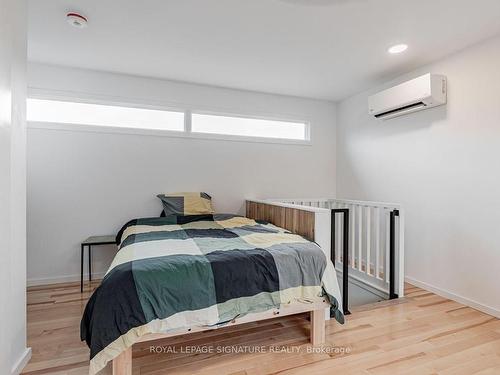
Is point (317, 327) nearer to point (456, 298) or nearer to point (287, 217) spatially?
point (287, 217)

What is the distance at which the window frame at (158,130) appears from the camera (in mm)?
2977

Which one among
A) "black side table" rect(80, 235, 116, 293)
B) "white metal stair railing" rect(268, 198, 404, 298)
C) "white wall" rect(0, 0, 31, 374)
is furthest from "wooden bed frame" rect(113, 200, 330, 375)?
"black side table" rect(80, 235, 116, 293)

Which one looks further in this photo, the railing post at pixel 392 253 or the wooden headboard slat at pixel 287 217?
the railing post at pixel 392 253

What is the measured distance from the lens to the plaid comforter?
4.47 ft

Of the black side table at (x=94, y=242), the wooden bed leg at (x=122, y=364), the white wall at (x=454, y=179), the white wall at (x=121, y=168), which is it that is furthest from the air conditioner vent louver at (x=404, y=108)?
the black side table at (x=94, y=242)

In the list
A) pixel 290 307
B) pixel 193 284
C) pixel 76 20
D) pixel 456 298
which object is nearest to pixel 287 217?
pixel 290 307

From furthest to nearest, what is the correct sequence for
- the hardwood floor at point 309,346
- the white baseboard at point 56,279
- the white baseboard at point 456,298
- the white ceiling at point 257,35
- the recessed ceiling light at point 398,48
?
the white baseboard at point 56,279 → the recessed ceiling light at point 398,48 → the white baseboard at point 456,298 → the white ceiling at point 257,35 → the hardwood floor at point 309,346

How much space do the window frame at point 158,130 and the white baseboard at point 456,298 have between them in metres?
2.28

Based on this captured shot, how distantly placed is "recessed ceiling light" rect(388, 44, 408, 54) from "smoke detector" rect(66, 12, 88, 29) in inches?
105

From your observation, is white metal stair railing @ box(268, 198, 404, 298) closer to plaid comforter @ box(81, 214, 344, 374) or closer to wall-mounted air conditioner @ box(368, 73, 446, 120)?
plaid comforter @ box(81, 214, 344, 374)

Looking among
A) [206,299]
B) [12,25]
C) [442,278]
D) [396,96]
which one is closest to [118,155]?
[12,25]

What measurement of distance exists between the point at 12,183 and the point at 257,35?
6.83 feet

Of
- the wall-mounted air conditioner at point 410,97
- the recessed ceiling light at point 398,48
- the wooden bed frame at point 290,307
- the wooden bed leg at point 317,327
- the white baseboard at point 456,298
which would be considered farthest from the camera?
the wall-mounted air conditioner at point 410,97

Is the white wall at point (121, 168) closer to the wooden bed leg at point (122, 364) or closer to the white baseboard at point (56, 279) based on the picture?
the white baseboard at point (56, 279)
